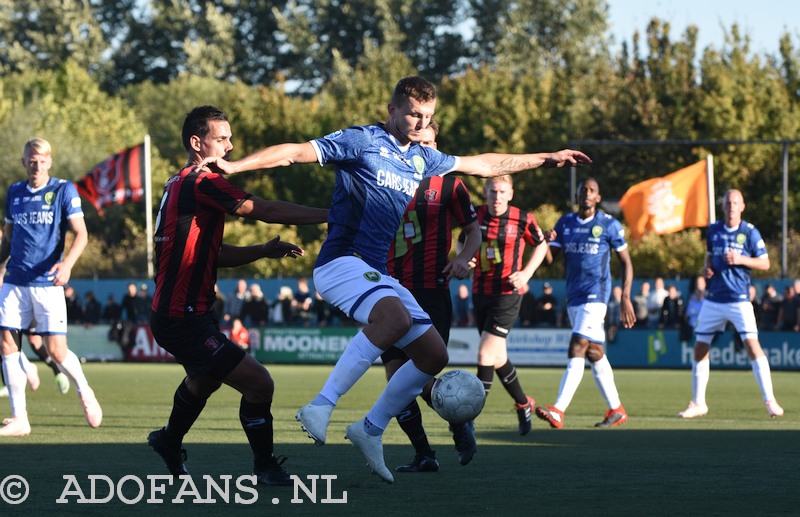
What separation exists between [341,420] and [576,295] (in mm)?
2671

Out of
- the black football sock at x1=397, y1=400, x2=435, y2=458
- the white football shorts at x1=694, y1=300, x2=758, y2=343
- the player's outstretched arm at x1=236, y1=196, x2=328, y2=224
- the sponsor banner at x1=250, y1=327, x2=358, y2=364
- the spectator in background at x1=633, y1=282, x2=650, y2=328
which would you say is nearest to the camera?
the player's outstretched arm at x1=236, y1=196, x2=328, y2=224

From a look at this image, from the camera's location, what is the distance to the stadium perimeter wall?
1041 inches

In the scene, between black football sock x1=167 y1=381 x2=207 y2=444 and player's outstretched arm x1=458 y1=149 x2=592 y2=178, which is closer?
black football sock x1=167 y1=381 x2=207 y2=444

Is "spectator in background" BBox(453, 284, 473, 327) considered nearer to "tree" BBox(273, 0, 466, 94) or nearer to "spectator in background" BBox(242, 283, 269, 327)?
"spectator in background" BBox(242, 283, 269, 327)

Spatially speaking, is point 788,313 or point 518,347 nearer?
point 788,313

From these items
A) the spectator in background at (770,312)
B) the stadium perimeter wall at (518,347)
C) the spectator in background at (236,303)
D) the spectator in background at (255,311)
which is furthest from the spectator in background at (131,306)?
the spectator in background at (770,312)

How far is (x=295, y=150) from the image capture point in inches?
281

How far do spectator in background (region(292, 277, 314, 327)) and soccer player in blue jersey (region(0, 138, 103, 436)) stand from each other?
58.6 feet

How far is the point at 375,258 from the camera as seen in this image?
7.73 metres

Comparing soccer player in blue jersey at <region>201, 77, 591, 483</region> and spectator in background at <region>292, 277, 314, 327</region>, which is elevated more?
soccer player in blue jersey at <region>201, 77, 591, 483</region>

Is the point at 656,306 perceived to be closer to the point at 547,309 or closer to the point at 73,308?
the point at 547,309

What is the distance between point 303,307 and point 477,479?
2151 cm

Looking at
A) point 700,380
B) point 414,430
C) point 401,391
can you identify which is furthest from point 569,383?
point 401,391

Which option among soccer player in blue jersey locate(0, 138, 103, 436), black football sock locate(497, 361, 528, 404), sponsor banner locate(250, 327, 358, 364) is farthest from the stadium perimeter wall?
soccer player in blue jersey locate(0, 138, 103, 436)
